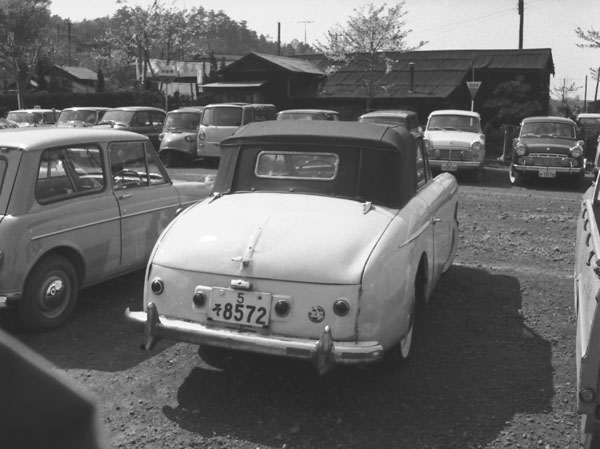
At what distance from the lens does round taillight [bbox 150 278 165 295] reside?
4113 mm

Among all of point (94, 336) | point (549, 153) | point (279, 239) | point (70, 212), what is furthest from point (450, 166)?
point (279, 239)

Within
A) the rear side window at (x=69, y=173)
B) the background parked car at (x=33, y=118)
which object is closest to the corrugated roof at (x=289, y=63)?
the background parked car at (x=33, y=118)

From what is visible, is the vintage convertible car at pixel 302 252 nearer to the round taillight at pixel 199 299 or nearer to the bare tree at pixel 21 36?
the round taillight at pixel 199 299

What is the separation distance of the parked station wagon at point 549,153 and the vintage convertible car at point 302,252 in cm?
1050

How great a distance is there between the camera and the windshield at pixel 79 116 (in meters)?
20.3

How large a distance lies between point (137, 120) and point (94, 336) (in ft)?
49.4

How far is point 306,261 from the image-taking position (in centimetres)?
387

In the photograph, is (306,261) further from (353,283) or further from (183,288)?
(183,288)

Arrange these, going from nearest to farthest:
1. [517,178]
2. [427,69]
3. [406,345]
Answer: [406,345] → [517,178] → [427,69]

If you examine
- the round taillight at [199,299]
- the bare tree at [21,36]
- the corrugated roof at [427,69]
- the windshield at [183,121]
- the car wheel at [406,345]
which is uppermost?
the bare tree at [21,36]

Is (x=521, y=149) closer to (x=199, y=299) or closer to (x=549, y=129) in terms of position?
(x=549, y=129)

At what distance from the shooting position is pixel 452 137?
15.7 meters

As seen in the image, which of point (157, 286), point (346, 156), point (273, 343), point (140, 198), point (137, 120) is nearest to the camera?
point (273, 343)

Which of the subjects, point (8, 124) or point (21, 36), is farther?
point (21, 36)
